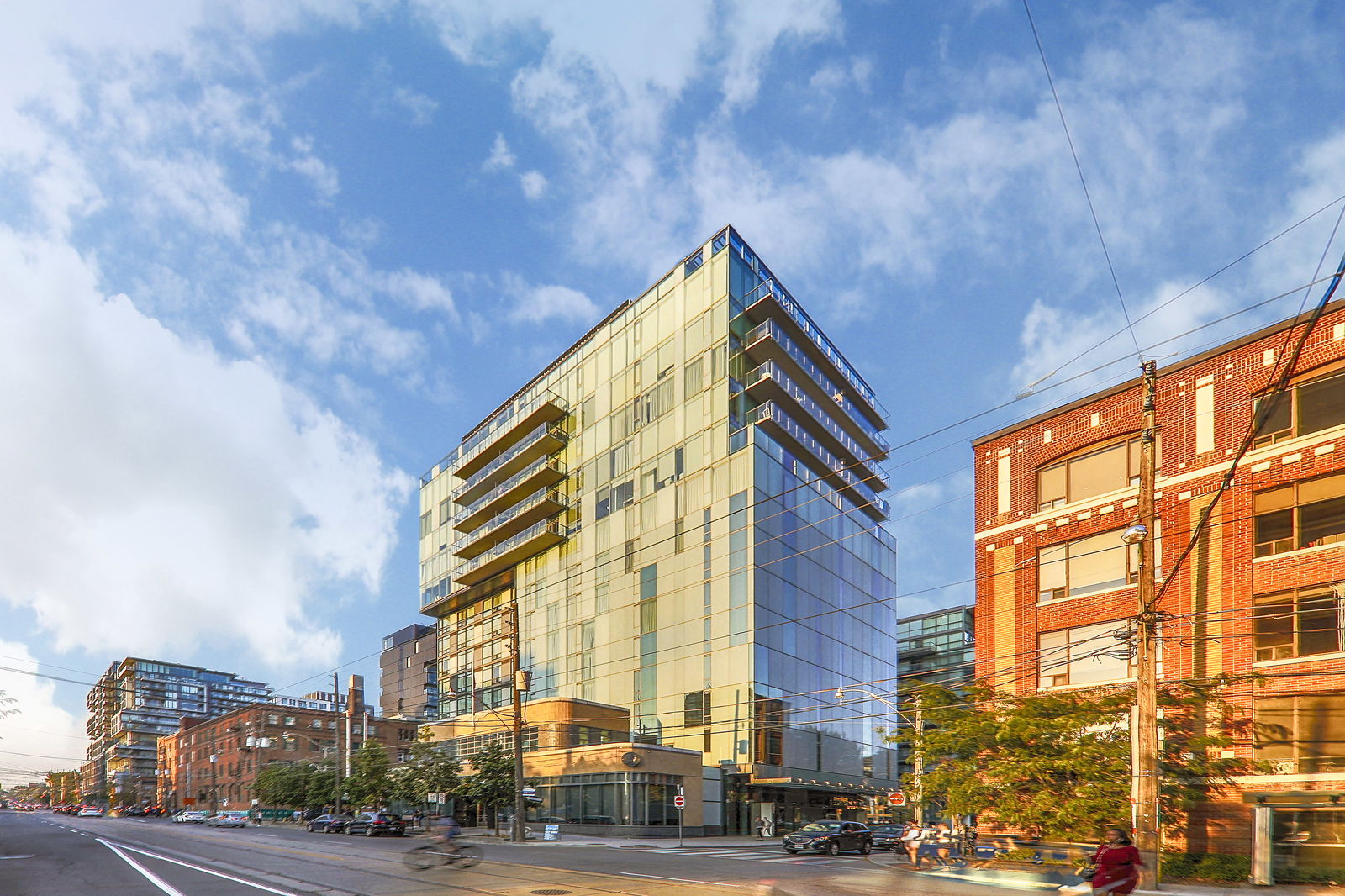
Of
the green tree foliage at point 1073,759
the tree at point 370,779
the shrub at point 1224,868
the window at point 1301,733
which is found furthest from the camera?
the tree at point 370,779

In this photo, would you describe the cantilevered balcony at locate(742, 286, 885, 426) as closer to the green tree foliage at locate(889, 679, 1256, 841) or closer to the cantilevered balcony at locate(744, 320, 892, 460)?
the cantilevered balcony at locate(744, 320, 892, 460)

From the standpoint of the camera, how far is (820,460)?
6988 cm

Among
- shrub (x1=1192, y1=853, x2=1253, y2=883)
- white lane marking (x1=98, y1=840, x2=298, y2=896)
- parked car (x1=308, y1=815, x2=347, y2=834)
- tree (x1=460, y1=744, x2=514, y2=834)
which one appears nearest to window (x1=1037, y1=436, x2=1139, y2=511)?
shrub (x1=1192, y1=853, x2=1253, y2=883)

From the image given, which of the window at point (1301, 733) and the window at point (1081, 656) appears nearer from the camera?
the window at point (1301, 733)

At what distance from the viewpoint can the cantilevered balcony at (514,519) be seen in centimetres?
7525

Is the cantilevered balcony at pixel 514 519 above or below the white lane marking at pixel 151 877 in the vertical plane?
above

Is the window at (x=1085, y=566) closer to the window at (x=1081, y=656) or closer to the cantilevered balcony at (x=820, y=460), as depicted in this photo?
the window at (x=1081, y=656)

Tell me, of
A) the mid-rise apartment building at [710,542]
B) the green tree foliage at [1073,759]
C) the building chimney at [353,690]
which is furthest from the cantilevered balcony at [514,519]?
the green tree foliage at [1073,759]

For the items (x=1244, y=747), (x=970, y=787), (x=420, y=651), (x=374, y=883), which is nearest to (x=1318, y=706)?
(x=1244, y=747)

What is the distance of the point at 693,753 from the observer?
55906 mm

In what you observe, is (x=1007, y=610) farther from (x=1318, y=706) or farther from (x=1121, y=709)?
(x=1318, y=706)

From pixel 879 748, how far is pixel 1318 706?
50443 millimetres

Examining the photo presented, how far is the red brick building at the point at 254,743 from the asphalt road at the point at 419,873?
74.9 metres

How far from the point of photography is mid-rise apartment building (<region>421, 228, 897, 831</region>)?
191ft
